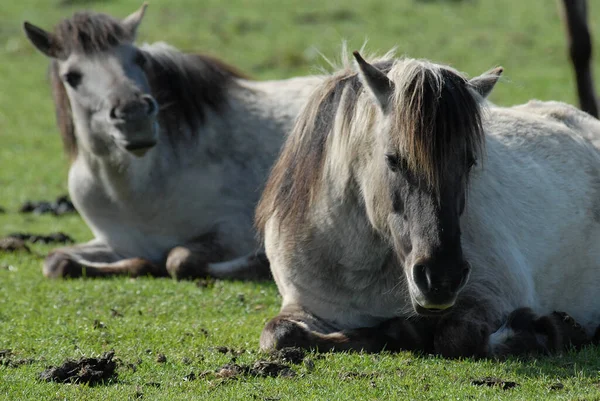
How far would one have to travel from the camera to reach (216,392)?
17.5ft

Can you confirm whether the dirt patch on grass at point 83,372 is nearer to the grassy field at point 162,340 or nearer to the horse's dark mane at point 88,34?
the grassy field at point 162,340

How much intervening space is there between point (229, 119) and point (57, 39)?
5.81 feet

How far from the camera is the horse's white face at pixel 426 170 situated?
532 cm

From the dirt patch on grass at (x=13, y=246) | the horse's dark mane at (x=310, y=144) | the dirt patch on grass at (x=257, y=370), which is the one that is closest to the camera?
the dirt patch on grass at (x=257, y=370)

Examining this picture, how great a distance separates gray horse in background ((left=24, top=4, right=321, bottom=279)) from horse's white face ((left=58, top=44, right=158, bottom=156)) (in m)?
0.01

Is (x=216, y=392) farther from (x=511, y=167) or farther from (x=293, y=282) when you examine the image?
(x=511, y=167)

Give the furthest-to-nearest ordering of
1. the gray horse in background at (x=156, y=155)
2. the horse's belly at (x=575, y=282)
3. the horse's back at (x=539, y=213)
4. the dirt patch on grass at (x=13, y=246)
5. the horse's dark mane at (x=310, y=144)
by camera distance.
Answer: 1. the dirt patch on grass at (x=13, y=246)
2. the gray horse in background at (x=156, y=155)
3. the horse's belly at (x=575, y=282)
4. the horse's back at (x=539, y=213)
5. the horse's dark mane at (x=310, y=144)

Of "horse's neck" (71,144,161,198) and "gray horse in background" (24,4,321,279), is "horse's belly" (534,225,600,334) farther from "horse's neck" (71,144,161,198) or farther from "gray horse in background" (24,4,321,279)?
"horse's neck" (71,144,161,198)

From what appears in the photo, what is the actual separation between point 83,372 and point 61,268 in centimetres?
394

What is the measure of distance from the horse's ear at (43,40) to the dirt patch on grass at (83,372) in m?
4.98

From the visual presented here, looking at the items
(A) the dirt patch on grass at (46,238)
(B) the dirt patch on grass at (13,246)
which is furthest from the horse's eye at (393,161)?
Result: (A) the dirt patch on grass at (46,238)

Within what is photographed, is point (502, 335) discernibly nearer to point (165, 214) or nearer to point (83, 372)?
point (83, 372)

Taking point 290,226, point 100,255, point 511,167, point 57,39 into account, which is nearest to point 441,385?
point 290,226

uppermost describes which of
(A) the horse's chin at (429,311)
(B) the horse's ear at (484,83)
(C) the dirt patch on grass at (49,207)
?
(B) the horse's ear at (484,83)
